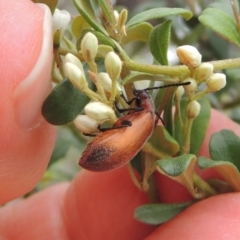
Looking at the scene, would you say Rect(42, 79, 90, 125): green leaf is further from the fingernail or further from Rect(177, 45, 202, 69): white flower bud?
Rect(177, 45, 202, 69): white flower bud

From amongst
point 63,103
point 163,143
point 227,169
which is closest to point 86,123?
point 63,103

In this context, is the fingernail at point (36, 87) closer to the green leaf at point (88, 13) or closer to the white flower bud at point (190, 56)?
the green leaf at point (88, 13)

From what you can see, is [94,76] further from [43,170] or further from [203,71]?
[43,170]

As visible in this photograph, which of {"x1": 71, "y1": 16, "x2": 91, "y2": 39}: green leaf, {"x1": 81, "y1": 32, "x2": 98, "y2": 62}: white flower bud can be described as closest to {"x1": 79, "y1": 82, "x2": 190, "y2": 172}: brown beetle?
{"x1": 81, "y1": 32, "x2": 98, "y2": 62}: white flower bud

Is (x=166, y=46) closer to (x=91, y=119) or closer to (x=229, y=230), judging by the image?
(x=91, y=119)

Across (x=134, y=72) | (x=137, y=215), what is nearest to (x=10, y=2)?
(x=134, y=72)
